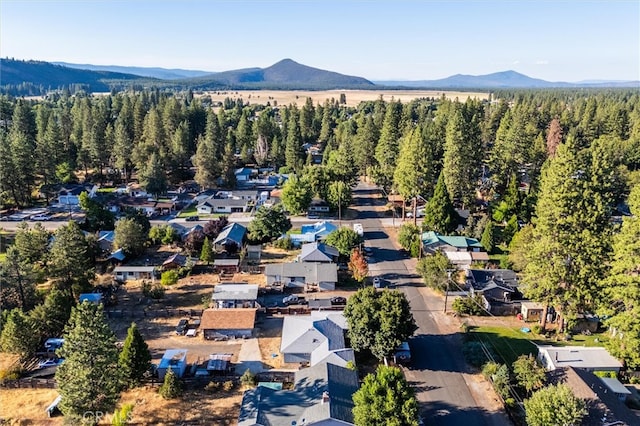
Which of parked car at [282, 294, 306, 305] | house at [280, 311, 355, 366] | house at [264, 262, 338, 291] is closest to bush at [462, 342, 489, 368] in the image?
house at [280, 311, 355, 366]

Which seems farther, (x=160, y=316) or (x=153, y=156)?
(x=153, y=156)

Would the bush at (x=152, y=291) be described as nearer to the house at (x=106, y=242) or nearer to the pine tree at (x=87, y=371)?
the house at (x=106, y=242)

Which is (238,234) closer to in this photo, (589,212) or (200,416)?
(200,416)

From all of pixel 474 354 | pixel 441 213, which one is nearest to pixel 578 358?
pixel 474 354

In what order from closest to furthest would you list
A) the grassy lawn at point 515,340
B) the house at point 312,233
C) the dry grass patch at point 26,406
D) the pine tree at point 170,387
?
the dry grass patch at point 26,406 → the pine tree at point 170,387 → the grassy lawn at point 515,340 → the house at point 312,233

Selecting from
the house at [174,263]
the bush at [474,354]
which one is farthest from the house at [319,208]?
the bush at [474,354]

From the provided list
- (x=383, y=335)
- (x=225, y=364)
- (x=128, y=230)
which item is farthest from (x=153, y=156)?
(x=383, y=335)

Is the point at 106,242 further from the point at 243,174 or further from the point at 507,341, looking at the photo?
the point at 507,341
